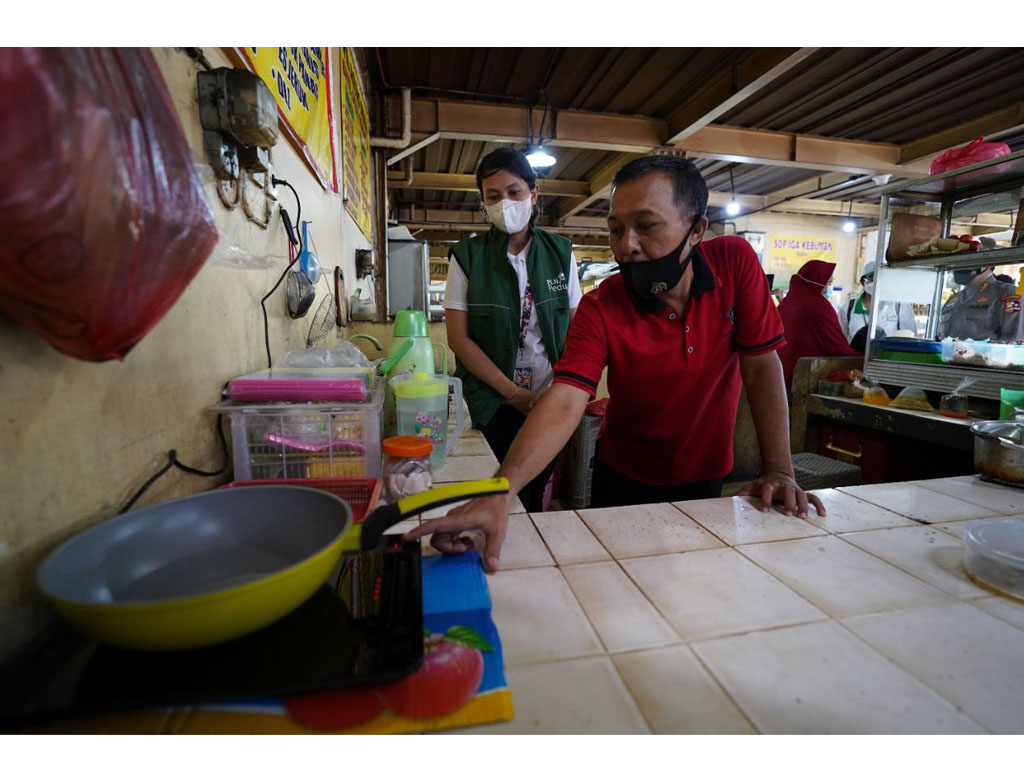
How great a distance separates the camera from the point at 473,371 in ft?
6.17

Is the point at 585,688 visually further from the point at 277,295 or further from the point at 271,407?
the point at 277,295

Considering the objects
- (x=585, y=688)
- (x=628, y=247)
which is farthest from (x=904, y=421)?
(x=585, y=688)

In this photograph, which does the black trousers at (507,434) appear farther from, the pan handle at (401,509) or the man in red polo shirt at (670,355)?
the pan handle at (401,509)

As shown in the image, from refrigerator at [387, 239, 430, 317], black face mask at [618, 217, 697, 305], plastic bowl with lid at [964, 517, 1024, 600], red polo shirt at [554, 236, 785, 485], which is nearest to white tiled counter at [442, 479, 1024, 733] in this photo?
plastic bowl with lid at [964, 517, 1024, 600]

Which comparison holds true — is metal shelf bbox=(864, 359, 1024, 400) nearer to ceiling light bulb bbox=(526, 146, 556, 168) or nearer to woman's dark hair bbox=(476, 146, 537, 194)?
woman's dark hair bbox=(476, 146, 537, 194)

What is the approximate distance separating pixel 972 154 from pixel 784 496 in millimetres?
3304

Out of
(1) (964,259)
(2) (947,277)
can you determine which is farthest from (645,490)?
(2) (947,277)

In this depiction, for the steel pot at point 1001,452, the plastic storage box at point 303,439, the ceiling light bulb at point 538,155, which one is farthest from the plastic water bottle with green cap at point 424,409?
the ceiling light bulb at point 538,155

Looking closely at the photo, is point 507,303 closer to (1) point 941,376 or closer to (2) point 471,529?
(2) point 471,529

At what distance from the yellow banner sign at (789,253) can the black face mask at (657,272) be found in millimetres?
10574

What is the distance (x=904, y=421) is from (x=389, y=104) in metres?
4.93

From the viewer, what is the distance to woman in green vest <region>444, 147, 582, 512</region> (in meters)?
1.88

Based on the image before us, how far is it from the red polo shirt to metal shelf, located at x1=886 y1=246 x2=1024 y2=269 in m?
2.20

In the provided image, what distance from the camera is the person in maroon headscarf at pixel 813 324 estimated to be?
155 inches
